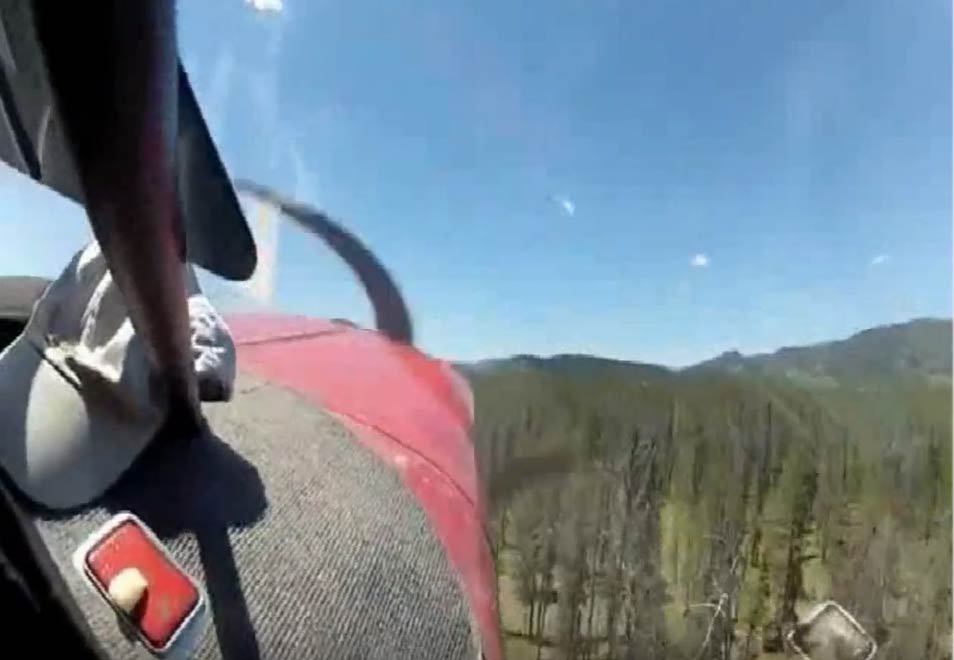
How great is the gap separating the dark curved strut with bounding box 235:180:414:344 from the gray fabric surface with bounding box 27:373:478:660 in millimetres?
848

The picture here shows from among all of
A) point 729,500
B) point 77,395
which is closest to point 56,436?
point 77,395

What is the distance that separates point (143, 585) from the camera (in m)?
0.47

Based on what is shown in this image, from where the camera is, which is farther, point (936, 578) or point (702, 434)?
point (936, 578)

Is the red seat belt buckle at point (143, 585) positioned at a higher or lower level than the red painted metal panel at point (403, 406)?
lower

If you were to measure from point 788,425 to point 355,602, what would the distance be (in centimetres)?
342

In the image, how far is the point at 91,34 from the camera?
0.99 ft

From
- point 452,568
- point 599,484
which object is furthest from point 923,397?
point 452,568

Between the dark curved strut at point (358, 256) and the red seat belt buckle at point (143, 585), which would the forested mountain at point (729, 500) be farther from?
the red seat belt buckle at point (143, 585)

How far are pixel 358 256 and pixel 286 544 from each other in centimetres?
110

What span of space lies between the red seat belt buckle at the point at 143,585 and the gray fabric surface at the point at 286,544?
10 mm

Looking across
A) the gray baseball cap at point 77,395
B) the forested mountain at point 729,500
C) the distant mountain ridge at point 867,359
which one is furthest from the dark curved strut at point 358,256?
the distant mountain ridge at point 867,359

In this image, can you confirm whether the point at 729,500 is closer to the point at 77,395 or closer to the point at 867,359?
the point at 867,359

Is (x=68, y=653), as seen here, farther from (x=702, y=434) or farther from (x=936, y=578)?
(x=936, y=578)

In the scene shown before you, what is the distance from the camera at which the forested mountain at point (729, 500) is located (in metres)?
2.79
